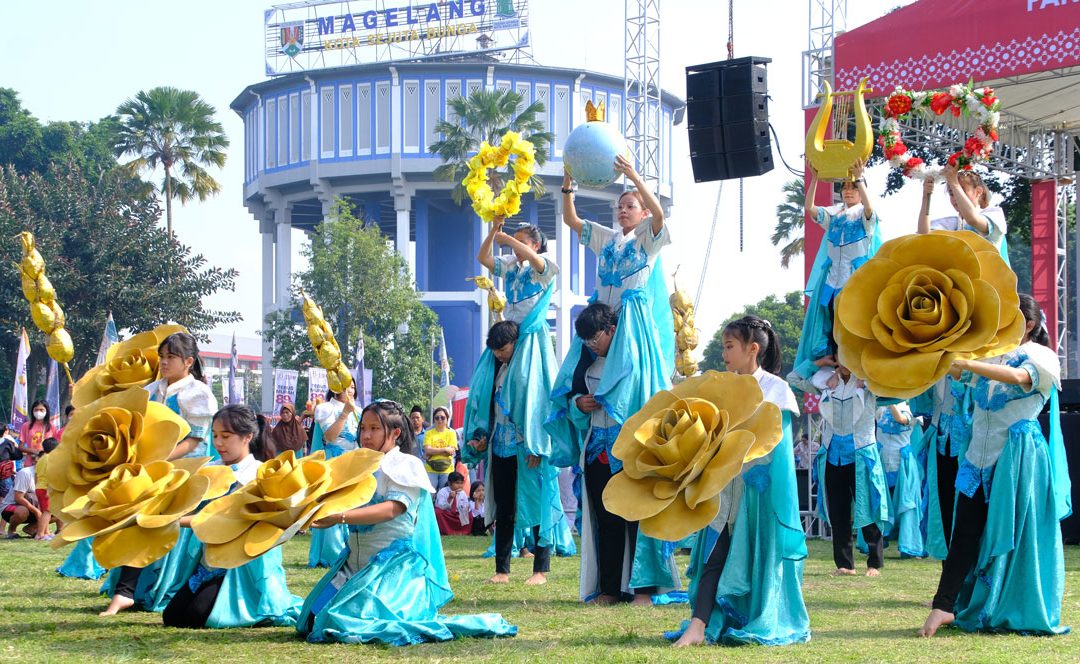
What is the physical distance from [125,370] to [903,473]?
625 centimetres

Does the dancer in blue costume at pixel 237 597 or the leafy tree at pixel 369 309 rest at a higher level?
the leafy tree at pixel 369 309

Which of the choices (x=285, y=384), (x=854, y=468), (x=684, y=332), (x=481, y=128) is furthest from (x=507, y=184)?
(x=481, y=128)

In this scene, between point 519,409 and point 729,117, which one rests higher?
point 729,117

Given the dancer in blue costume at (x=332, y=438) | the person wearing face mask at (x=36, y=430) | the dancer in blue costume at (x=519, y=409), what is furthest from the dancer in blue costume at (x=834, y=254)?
the person wearing face mask at (x=36, y=430)

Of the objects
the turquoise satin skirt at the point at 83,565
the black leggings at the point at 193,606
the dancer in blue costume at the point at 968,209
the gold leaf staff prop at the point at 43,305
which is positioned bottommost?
the turquoise satin skirt at the point at 83,565

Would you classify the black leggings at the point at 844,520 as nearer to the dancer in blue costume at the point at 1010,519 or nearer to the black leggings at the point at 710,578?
the dancer in blue costume at the point at 1010,519

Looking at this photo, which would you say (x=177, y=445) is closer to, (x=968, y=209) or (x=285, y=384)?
(x=968, y=209)

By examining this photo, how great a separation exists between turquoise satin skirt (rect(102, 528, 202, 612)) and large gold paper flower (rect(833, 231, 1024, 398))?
3.60 m

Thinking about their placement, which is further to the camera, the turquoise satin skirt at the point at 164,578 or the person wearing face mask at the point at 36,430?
the person wearing face mask at the point at 36,430

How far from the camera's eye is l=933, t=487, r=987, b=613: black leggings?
582cm

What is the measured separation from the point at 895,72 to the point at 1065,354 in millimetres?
5775

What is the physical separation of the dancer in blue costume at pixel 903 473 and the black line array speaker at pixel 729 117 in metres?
3.60

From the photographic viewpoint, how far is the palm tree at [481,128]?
132 feet

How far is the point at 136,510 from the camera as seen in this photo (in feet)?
17.0
